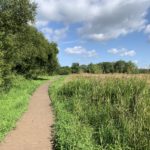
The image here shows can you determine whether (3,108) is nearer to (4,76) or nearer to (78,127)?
(78,127)

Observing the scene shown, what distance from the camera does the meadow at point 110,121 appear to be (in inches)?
375

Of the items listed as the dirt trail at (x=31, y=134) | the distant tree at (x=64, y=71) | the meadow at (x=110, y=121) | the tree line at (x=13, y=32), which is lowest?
the dirt trail at (x=31, y=134)

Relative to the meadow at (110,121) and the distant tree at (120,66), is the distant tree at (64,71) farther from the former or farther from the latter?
the meadow at (110,121)

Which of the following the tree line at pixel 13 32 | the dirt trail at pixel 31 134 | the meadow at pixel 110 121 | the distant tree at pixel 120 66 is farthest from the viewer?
the tree line at pixel 13 32

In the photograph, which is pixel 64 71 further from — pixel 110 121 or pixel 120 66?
pixel 110 121

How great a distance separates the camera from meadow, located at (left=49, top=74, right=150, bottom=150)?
31.2 ft

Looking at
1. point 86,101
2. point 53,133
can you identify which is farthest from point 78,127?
point 86,101

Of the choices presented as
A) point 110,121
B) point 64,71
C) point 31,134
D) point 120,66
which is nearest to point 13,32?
point 120,66

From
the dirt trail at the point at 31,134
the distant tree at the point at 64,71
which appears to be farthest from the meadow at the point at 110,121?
the distant tree at the point at 64,71

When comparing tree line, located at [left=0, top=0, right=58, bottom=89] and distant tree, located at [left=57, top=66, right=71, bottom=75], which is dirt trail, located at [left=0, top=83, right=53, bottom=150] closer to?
tree line, located at [left=0, top=0, right=58, bottom=89]

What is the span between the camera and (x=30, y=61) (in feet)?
161

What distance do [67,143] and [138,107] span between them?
9.22 ft

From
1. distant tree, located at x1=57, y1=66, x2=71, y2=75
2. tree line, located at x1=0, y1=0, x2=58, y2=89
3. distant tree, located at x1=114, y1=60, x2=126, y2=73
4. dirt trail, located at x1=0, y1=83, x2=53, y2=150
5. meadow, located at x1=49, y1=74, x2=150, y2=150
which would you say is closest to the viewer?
meadow, located at x1=49, y1=74, x2=150, y2=150

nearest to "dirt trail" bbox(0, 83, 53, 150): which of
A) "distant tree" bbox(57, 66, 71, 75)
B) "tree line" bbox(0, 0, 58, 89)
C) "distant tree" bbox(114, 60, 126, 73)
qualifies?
"distant tree" bbox(114, 60, 126, 73)
